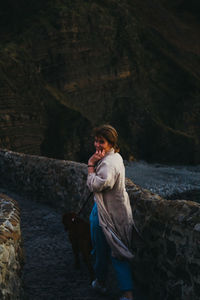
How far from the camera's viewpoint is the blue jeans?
3.76 meters

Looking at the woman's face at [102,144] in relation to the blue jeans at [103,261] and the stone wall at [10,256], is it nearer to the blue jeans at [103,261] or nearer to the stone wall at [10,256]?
the blue jeans at [103,261]

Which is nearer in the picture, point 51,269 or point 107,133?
point 107,133

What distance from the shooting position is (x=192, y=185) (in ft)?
104

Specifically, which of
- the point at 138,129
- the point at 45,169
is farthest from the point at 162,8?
the point at 45,169

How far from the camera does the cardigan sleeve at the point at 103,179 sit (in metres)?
3.57

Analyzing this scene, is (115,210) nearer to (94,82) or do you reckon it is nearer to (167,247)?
(167,247)

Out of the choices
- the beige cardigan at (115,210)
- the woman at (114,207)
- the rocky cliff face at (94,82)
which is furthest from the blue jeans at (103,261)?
the rocky cliff face at (94,82)

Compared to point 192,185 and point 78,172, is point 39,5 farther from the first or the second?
point 78,172

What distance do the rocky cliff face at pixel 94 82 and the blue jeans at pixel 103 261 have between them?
1665 centimetres

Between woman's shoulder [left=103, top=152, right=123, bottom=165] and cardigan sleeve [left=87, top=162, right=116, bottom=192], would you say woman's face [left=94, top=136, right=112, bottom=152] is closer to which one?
woman's shoulder [left=103, top=152, right=123, bottom=165]

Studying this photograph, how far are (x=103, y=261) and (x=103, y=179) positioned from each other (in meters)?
1.12

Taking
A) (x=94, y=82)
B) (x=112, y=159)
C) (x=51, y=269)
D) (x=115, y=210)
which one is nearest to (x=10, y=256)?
(x=115, y=210)

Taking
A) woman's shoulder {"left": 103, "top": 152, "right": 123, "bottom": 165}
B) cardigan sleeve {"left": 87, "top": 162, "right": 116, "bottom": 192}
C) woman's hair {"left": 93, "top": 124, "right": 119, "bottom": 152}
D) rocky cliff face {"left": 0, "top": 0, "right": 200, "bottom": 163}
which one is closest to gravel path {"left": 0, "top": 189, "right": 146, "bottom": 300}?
cardigan sleeve {"left": 87, "top": 162, "right": 116, "bottom": 192}

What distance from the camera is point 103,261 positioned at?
4.04m
